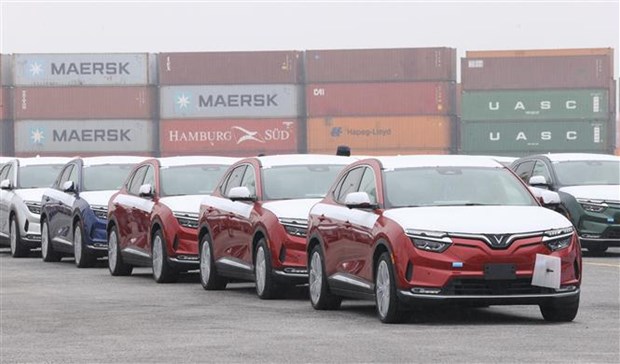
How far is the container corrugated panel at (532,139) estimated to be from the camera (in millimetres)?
66250

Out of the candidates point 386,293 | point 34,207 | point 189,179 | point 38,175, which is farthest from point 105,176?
point 386,293

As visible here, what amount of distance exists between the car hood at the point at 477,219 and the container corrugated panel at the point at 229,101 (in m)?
54.8

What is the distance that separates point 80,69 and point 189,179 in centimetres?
5028

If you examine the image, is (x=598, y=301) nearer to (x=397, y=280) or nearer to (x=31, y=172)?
(x=397, y=280)

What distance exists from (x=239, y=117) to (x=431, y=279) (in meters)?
56.5

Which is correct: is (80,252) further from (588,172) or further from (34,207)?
(588,172)

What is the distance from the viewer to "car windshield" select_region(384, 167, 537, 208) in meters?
13.9

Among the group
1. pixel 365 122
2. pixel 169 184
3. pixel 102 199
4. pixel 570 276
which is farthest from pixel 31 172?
pixel 365 122

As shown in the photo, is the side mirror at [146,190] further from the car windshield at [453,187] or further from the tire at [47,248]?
the car windshield at [453,187]

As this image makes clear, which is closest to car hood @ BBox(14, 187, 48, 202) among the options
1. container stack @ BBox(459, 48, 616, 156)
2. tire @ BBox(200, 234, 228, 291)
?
tire @ BBox(200, 234, 228, 291)

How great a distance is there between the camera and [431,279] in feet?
42.4

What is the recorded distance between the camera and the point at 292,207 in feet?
54.2

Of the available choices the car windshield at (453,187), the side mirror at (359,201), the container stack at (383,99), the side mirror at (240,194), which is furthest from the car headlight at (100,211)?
the container stack at (383,99)

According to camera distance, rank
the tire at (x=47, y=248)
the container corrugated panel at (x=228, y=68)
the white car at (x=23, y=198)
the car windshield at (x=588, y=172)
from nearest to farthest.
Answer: the tire at (x=47, y=248)
the car windshield at (x=588, y=172)
the white car at (x=23, y=198)
the container corrugated panel at (x=228, y=68)
